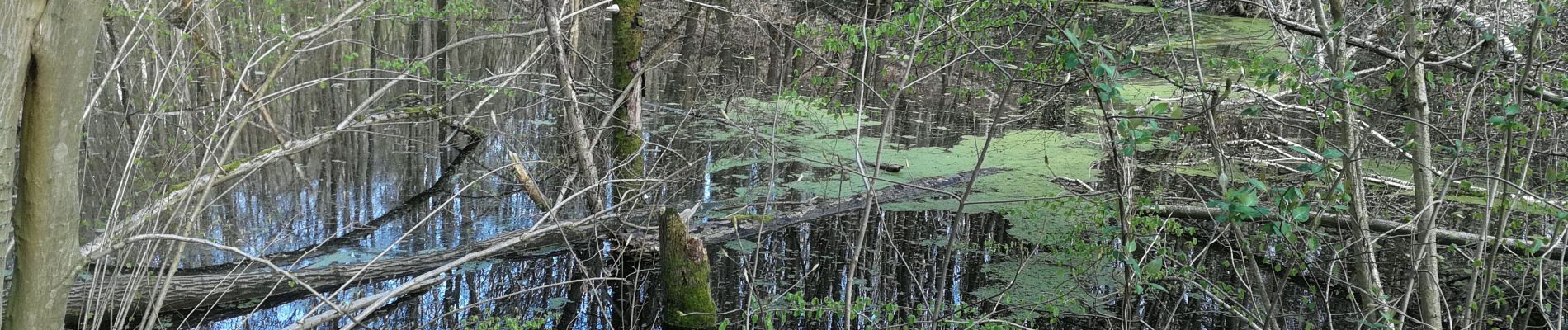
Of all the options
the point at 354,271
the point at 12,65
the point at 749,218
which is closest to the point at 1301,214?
the point at 12,65

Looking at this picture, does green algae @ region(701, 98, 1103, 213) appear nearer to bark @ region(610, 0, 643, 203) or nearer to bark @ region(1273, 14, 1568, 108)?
bark @ region(610, 0, 643, 203)

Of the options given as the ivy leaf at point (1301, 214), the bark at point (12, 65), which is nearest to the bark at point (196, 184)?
the bark at point (12, 65)

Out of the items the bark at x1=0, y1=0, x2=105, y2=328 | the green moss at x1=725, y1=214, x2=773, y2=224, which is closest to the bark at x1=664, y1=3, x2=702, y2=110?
the green moss at x1=725, y1=214, x2=773, y2=224

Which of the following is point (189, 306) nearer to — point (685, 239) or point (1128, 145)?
point (685, 239)

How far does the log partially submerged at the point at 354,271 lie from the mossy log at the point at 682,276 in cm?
23

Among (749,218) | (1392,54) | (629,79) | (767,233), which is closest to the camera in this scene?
(1392,54)

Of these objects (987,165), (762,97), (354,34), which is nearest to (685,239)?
(987,165)

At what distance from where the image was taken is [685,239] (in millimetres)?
4344

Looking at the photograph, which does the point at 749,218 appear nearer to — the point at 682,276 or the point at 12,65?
the point at 682,276

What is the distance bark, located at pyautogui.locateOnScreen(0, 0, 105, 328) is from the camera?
4.92 feet

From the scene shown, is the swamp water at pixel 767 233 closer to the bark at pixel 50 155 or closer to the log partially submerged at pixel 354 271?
the log partially submerged at pixel 354 271

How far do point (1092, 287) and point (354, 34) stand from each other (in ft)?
31.4

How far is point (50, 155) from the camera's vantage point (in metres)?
1.60

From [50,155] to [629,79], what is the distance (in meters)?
4.11
